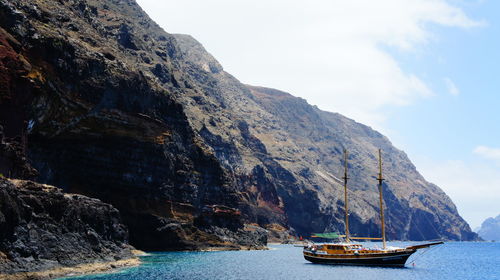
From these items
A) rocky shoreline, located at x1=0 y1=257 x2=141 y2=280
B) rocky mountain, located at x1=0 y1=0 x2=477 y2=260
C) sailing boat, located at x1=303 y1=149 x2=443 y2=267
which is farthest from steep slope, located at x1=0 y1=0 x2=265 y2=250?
sailing boat, located at x1=303 y1=149 x2=443 y2=267

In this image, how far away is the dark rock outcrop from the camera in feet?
169

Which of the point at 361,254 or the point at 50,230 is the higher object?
the point at 50,230

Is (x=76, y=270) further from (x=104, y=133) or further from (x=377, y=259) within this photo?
(x=377, y=259)

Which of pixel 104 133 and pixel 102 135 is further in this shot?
pixel 102 135

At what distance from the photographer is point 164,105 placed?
11562cm

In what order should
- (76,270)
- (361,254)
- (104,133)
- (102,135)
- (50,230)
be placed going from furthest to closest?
1. (102,135)
2. (104,133)
3. (361,254)
4. (76,270)
5. (50,230)

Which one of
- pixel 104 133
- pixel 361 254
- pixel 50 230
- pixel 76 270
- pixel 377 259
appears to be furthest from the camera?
pixel 104 133

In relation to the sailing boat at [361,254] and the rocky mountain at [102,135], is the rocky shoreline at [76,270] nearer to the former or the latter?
the rocky mountain at [102,135]

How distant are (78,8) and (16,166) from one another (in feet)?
218

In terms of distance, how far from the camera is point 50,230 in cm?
5969

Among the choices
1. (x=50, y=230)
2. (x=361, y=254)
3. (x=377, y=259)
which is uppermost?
(x=50, y=230)

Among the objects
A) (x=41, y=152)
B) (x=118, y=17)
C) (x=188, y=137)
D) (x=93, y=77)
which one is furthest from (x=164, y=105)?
(x=118, y=17)

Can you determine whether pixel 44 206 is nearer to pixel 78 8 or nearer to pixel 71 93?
pixel 71 93

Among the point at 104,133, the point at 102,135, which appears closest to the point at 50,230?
the point at 104,133
